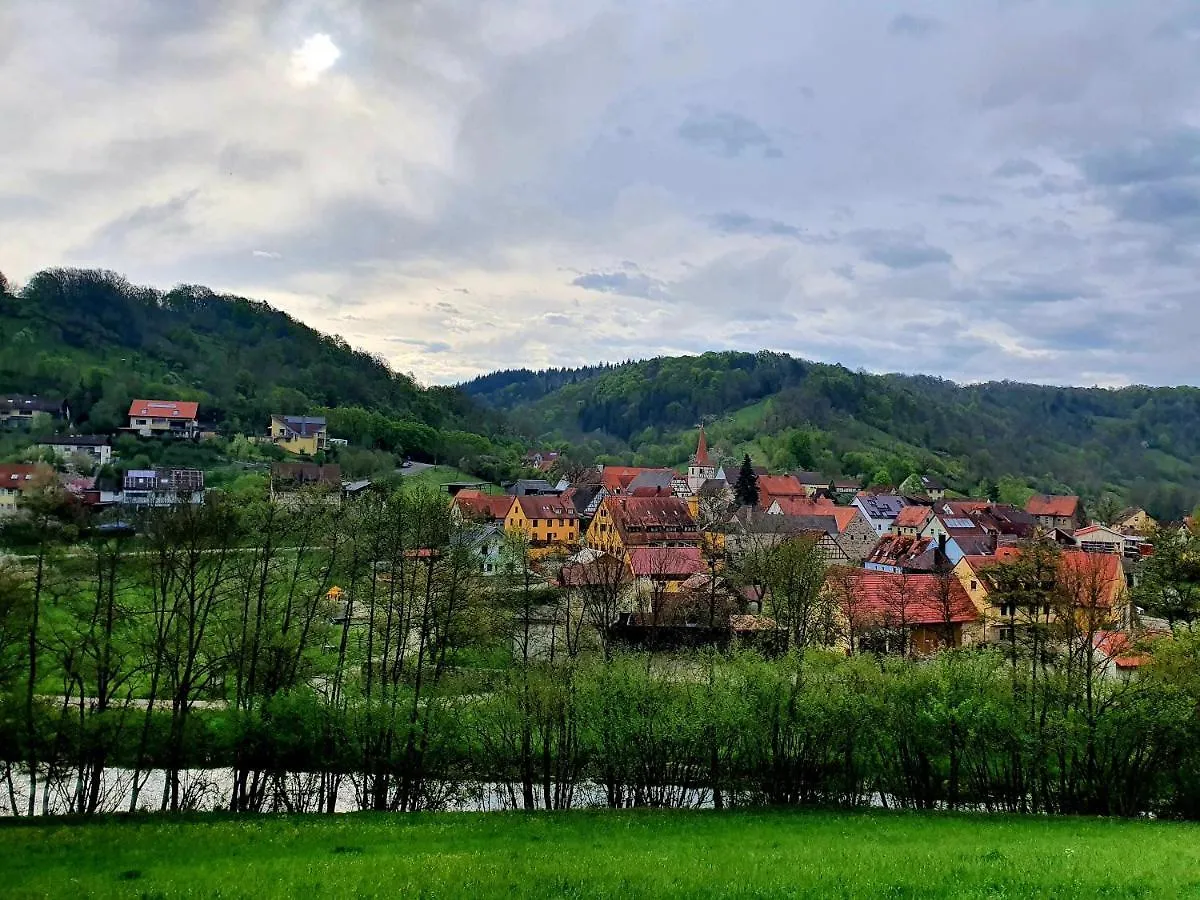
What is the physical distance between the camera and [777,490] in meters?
125

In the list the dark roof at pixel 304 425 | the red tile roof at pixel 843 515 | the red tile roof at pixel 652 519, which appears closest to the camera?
the red tile roof at pixel 652 519

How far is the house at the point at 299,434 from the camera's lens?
12319 cm

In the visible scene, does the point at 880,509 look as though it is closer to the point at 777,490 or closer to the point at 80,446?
the point at 777,490

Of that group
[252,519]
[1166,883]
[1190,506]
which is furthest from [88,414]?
[1190,506]

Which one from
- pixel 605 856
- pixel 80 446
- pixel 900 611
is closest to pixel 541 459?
pixel 80 446

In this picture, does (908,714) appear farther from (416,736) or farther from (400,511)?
(400,511)

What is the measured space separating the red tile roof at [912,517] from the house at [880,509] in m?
2.70

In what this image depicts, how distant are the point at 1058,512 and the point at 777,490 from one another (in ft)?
148

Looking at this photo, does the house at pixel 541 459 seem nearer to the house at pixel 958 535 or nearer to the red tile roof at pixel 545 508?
the red tile roof at pixel 545 508

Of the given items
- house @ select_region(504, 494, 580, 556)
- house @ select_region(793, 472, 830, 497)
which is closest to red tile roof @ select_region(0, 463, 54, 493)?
house @ select_region(504, 494, 580, 556)

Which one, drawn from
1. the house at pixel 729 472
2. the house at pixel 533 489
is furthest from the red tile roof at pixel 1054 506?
the house at pixel 533 489

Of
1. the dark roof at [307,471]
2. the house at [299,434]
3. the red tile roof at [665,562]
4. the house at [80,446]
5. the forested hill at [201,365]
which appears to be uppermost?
the forested hill at [201,365]

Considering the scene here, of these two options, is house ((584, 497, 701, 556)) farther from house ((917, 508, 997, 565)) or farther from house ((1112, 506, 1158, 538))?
house ((1112, 506, 1158, 538))

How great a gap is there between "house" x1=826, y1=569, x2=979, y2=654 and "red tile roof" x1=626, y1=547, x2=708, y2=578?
1276cm
